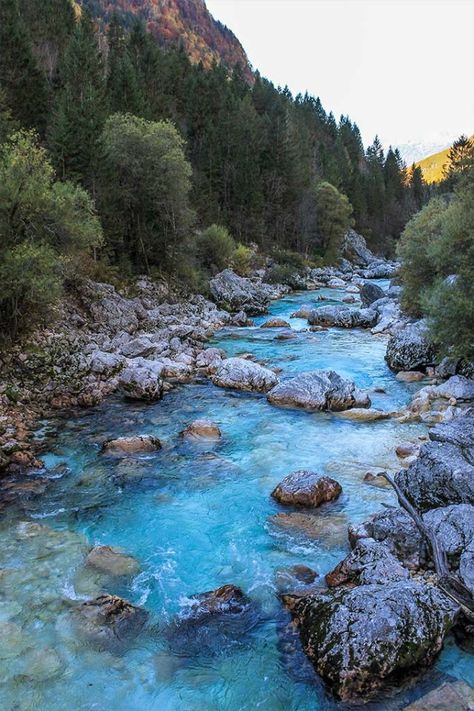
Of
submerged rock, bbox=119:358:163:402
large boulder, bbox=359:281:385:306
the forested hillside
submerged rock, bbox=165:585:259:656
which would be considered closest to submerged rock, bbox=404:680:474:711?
submerged rock, bbox=165:585:259:656

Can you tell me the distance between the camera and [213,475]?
12695 millimetres

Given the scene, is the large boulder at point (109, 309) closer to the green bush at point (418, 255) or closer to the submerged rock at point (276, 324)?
the submerged rock at point (276, 324)

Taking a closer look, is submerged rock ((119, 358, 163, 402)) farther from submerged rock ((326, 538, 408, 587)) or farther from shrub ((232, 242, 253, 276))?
shrub ((232, 242, 253, 276))

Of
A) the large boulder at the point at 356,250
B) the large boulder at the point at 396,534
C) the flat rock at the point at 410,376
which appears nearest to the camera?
the large boulder at the point at 396,534

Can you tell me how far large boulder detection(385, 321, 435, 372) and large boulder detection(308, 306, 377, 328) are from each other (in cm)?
Answer: 976

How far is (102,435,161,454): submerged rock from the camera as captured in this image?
13.9 m

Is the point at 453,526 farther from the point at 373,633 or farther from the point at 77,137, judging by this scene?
the point at 77,137

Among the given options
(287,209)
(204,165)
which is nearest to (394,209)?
(287,209)

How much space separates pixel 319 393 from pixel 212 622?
1046 cm

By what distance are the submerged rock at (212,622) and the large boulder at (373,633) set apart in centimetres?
100

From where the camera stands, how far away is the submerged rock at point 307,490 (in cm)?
1095

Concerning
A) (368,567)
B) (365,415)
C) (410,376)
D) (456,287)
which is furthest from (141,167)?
(368,567)

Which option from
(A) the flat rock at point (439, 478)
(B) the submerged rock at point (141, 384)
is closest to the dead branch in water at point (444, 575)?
(A) the flat rock at point (439, 478)

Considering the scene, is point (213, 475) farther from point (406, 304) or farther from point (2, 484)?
point (406, 304)
